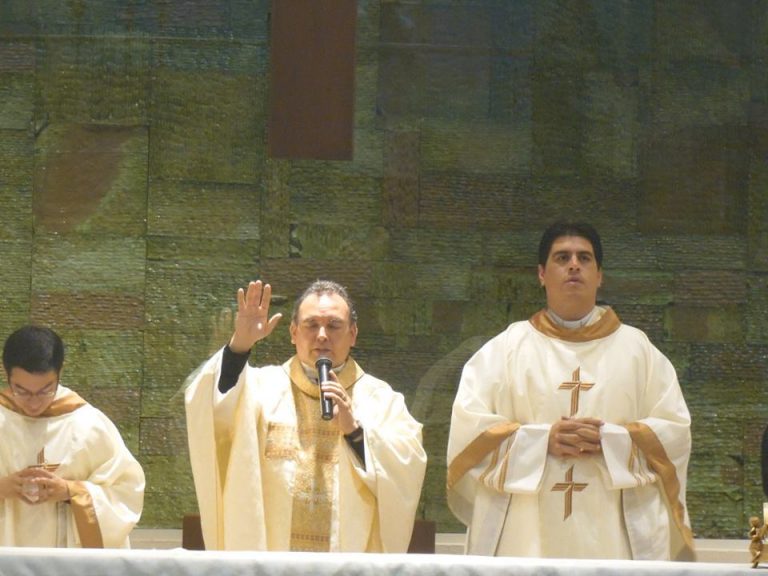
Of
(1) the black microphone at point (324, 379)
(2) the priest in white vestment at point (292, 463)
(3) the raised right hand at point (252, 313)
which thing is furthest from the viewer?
(2) the priest in white vestment at point (292, 463)

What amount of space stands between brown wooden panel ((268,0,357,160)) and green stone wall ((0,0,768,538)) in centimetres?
6

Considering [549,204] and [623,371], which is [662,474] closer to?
[623,371]

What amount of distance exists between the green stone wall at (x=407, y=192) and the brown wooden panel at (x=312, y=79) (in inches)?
2.4

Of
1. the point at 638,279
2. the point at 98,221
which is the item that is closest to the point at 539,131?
the point at 638,279

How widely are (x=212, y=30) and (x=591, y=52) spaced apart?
191 centimetres

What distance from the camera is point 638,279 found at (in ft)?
26.0

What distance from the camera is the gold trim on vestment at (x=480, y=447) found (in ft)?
20.5

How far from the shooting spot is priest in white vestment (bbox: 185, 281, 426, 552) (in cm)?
611

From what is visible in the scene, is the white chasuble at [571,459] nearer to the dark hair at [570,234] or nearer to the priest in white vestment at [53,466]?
the dark hair at [570,234]

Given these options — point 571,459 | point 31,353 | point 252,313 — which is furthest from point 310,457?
point 31,353

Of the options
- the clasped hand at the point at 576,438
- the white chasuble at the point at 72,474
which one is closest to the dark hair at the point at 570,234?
the clasped hand at the point at 576,438

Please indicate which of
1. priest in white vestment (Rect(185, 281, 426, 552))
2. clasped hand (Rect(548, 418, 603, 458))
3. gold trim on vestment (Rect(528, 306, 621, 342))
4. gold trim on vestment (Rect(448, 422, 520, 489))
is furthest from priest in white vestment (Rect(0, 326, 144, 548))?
Answer: gold trim on vestment (Rect(528, 306, 621, 342))

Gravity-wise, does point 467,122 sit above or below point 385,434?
above

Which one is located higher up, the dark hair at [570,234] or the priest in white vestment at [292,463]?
the dark hair at [570,234]
